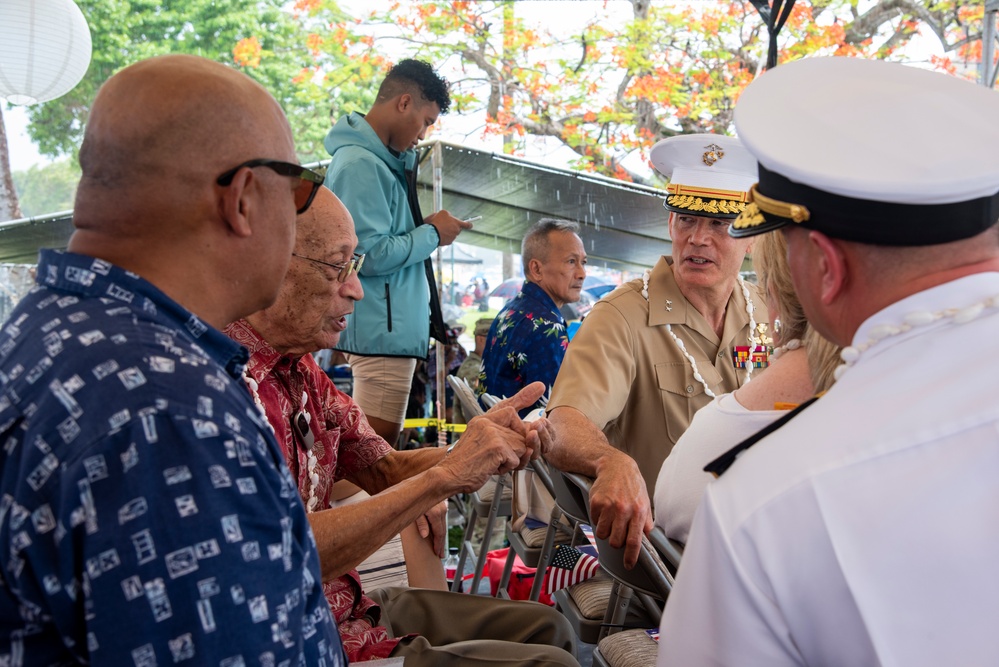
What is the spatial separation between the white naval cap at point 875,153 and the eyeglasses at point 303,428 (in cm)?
123

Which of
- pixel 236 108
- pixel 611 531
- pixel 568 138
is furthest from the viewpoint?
pixel 568 138

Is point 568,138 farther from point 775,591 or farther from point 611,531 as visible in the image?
point 775,591

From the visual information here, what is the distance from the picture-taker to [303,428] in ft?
6.40

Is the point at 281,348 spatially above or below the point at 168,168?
below

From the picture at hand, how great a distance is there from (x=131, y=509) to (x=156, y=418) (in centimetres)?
10

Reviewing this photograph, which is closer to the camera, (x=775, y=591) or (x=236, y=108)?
(x=775, y=591)

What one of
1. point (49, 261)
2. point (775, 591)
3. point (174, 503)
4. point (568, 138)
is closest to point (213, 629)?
point (174, 503)

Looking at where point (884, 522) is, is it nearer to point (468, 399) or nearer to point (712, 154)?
point (712, 154)

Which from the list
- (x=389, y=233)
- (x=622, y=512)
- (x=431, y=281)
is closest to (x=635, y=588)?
(x=622, y=512)

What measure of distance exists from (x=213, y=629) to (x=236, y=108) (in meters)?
0.66

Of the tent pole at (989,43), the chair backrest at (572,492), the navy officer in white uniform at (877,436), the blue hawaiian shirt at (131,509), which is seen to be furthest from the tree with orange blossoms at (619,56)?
the blue hawaiian shirt at (131,509)

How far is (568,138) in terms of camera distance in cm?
961

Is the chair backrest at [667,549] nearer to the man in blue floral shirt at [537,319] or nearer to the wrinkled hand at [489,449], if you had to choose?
the wrinkled hand at [489,449]

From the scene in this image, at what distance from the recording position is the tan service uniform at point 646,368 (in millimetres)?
2525
